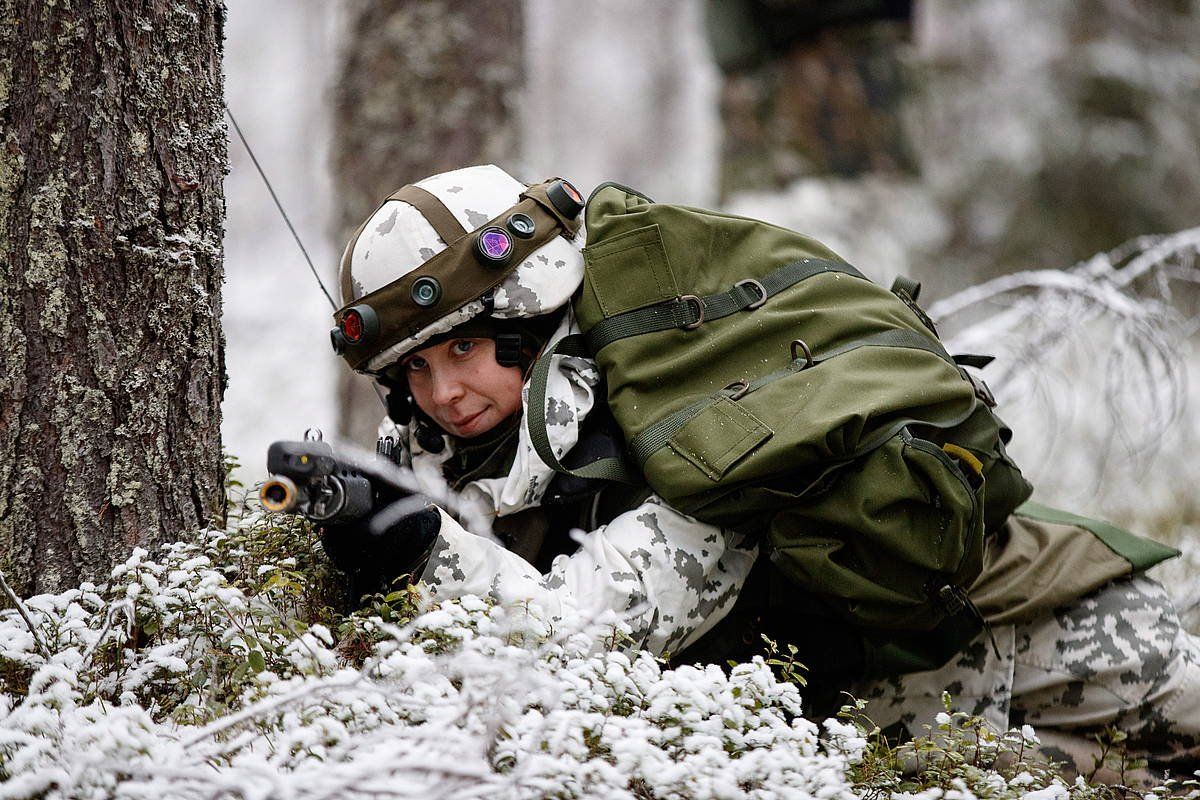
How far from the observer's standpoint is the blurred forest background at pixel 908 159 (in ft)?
19.5

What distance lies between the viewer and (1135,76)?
12.3 m

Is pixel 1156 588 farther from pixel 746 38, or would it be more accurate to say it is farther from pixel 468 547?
pixel 746 38

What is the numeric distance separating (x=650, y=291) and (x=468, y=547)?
84 cm

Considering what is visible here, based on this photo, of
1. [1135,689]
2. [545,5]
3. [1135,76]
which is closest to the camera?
[1135,689]

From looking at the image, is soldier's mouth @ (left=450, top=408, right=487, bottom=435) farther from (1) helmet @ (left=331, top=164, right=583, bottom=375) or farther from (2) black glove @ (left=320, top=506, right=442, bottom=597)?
(2) black glove @ (left=320, top=506, right=442, bottom=597)

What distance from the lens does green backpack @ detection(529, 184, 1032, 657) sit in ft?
8.34

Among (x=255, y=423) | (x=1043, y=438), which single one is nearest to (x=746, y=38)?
(x=1043, y=438)

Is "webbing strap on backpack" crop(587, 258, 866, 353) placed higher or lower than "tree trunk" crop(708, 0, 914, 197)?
lower

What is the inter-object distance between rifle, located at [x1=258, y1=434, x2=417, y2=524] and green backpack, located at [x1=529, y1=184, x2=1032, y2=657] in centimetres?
45

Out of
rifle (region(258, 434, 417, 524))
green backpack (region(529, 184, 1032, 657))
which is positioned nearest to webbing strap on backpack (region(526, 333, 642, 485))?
green backpack (region(529, 184, 1032, 657))

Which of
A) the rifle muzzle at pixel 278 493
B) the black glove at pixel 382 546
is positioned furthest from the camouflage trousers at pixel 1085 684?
the rifle muzzle at pixel 278 493

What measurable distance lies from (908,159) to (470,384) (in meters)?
7.10

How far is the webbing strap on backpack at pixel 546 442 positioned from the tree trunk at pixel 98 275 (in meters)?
0.84

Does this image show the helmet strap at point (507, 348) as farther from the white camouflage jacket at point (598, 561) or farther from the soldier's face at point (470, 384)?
the white camouflage jacket at point (598, 561)
